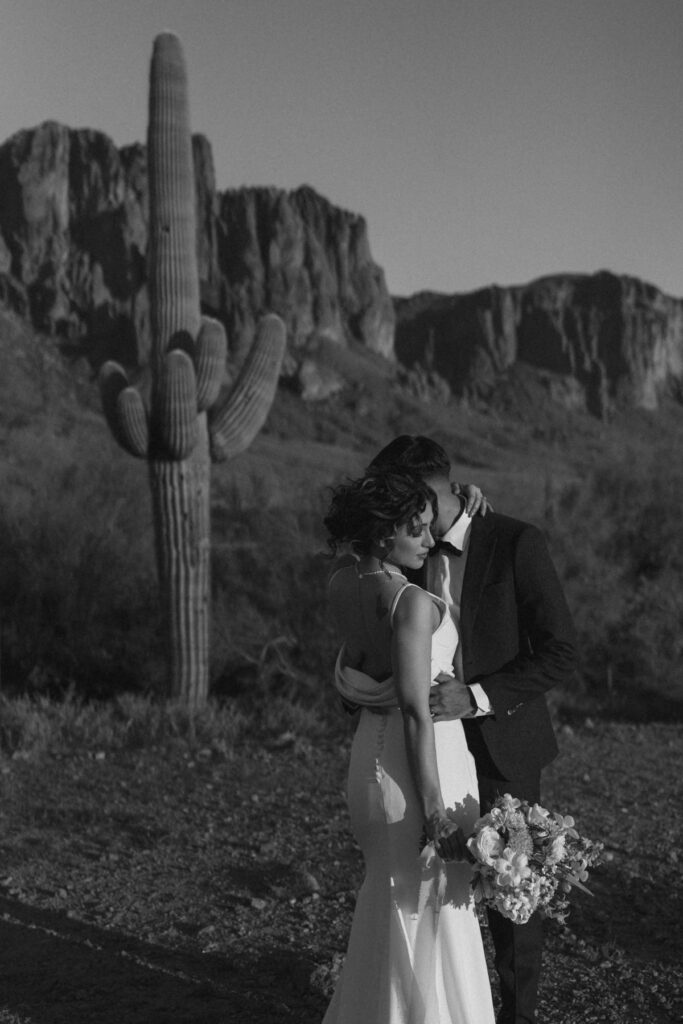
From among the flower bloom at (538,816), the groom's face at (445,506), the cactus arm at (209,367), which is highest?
the cactus arm at (209,367)

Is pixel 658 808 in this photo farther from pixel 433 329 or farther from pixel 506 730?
pixel 433 329

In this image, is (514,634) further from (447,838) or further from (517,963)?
(517,963)

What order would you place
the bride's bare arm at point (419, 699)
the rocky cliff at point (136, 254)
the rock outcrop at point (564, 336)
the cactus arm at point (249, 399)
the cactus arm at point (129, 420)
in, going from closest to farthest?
the bride's bare arm at point (419, 699) → the cactus arm at point (129, 420) → the cactus arm at point (249, 399) → the rocky cliff at point (136, 254) → the rock outcrop at point (564, 336)

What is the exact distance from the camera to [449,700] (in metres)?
3.17

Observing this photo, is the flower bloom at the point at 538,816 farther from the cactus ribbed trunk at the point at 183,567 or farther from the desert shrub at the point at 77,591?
the desert shrub at the point at 77,591

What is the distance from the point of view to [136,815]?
261 inches

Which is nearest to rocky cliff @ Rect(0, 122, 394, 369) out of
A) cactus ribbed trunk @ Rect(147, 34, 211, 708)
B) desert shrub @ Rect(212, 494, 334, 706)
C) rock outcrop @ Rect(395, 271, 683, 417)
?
rock outcrop @ Rect(395, 271, 683, 417)

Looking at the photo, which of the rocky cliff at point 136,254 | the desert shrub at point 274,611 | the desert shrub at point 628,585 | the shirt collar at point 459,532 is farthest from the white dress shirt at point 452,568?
the rocky cliff at point 136,254

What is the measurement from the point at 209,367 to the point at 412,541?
7.74 metres

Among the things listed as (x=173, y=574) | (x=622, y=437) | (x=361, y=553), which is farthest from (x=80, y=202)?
(x=361, y=553)

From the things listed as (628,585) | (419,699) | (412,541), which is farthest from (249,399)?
(419,699)

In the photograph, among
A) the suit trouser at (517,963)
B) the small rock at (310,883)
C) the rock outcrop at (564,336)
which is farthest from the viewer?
the rock outcrop at (564,336)

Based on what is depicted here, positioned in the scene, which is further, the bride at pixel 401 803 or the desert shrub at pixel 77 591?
the desert shrub at pixel 77 591

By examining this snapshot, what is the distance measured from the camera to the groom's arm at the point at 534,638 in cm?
338
